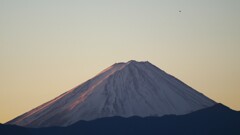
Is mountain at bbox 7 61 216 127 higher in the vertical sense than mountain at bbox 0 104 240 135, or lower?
higher

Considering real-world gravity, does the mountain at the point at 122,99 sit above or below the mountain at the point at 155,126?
above

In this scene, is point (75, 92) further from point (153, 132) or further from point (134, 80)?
point (153, 132)

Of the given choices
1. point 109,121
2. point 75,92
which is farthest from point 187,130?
point 75,92

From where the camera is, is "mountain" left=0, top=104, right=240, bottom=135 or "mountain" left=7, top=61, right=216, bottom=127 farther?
"mountain" left=7, top=61, right=216, bottom=127

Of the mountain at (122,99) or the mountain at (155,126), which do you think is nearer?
the mountain at (155,126)
